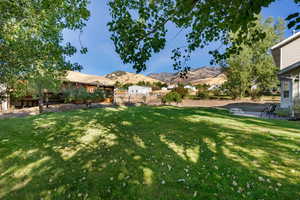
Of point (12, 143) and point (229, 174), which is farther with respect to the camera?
point (12, 143)

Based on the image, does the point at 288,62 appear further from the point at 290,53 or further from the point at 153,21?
the point at 153,21

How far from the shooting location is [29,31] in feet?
10.0

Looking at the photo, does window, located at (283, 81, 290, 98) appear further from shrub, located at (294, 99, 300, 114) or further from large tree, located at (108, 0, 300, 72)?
large tree, located at (108, 0, 300, 72)

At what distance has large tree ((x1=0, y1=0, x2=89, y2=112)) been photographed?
2.83 metres

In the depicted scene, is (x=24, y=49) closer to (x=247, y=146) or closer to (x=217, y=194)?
(x=217, y=194)

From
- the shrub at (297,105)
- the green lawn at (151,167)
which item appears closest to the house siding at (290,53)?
the shrub at (297,105)

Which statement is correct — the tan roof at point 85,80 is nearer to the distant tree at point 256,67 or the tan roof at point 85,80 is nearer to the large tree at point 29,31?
the large tree at point 29,31

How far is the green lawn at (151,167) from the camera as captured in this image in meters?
2.32

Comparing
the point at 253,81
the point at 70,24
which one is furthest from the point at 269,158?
the point at 253,81

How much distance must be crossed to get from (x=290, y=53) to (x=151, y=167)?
1624 cm

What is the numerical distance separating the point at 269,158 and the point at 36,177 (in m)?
4.78

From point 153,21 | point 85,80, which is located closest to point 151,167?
point 153,21

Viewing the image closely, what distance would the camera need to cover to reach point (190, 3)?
8.14ft

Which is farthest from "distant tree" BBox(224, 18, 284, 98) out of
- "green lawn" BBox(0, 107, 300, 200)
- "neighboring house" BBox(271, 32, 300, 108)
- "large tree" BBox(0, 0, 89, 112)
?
"large tree" BBox(0, 0, 89, 112)
